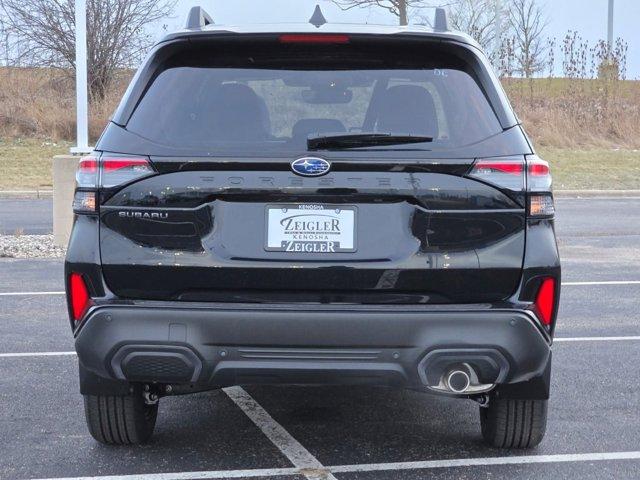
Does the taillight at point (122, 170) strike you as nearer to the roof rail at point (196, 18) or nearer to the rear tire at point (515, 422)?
the roof rail at point (196, 18)

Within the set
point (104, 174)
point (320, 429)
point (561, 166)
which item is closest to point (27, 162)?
point (561, 166)

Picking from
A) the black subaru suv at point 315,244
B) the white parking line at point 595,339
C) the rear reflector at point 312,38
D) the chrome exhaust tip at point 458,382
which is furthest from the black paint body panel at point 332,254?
the white parking line at point 595,339

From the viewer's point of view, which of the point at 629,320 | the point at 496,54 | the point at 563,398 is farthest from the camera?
the point at 496,54

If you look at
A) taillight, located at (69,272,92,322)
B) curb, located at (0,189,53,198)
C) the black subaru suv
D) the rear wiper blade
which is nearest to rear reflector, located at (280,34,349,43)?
the black subaru suv

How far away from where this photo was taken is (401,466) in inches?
178

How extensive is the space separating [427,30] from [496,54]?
28204mm

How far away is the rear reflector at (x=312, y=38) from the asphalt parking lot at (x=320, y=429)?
1.74 m

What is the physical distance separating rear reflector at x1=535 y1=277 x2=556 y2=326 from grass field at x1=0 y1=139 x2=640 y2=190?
16657mm

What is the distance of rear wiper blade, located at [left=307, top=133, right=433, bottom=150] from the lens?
159 inches

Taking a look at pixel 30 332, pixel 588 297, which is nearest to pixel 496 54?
pixel 588 297

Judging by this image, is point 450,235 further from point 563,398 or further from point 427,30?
point 563,398

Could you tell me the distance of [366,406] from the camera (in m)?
5.59

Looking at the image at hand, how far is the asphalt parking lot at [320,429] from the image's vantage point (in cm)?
449

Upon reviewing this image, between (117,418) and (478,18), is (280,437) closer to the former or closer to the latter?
(117,418)
